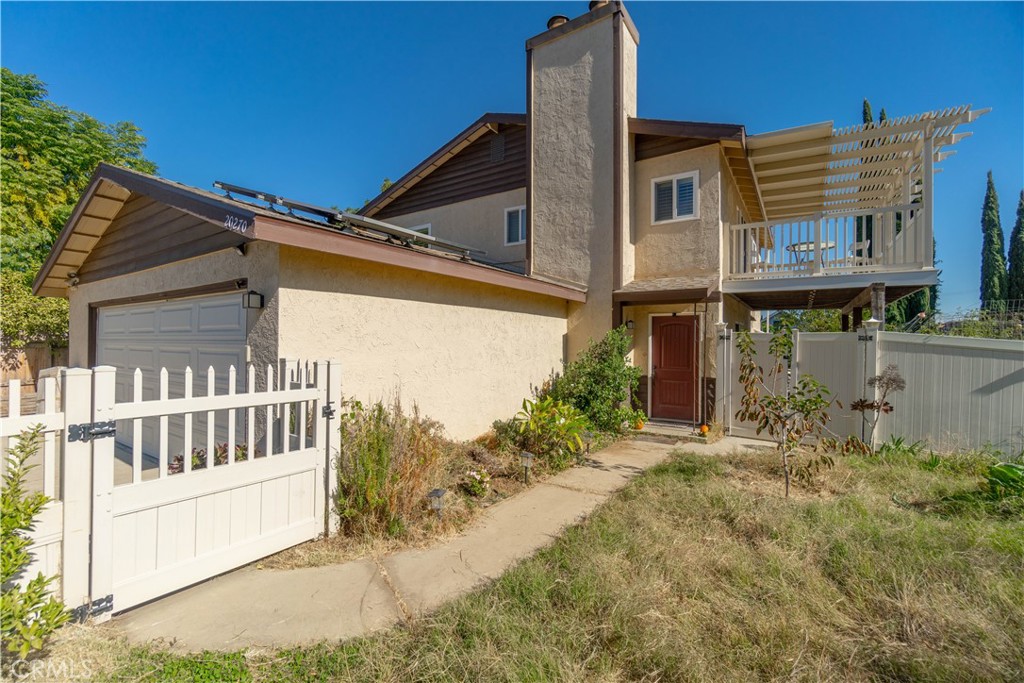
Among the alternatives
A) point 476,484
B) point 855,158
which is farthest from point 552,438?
point 855,158

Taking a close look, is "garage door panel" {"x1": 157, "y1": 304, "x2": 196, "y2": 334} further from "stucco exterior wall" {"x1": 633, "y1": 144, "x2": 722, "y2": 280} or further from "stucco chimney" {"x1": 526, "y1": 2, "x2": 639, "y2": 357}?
"stucco exterior wall" {"x1": 633, "y1": 144, "x2": 722, "y2": 280}

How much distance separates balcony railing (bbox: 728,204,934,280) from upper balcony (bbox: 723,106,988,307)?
0.02 metres

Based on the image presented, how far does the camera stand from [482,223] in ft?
39.4

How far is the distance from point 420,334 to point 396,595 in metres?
3.84

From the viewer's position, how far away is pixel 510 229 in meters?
11.6

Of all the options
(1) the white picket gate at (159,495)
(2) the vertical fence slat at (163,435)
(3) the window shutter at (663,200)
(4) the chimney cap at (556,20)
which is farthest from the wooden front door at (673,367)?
(2) the vertical fence slat at (163,435)

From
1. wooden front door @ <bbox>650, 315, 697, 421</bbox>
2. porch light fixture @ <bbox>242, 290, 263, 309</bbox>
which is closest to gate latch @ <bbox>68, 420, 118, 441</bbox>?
porch light fixture @ <bbox>242, 290, 263, 309</bbox>

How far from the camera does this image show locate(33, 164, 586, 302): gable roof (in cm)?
458

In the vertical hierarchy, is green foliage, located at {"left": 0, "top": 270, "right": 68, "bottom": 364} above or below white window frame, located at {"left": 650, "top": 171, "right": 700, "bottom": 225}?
below

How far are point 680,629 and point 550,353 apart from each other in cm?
700

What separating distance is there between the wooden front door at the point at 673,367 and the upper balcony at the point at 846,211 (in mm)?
1278

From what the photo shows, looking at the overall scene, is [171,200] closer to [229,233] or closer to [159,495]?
[229,233]

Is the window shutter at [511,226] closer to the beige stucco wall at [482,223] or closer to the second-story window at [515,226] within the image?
the second-story window at [515,226]

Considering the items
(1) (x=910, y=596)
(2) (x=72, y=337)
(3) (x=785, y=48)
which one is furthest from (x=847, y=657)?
(2) (x=72, y=337)
